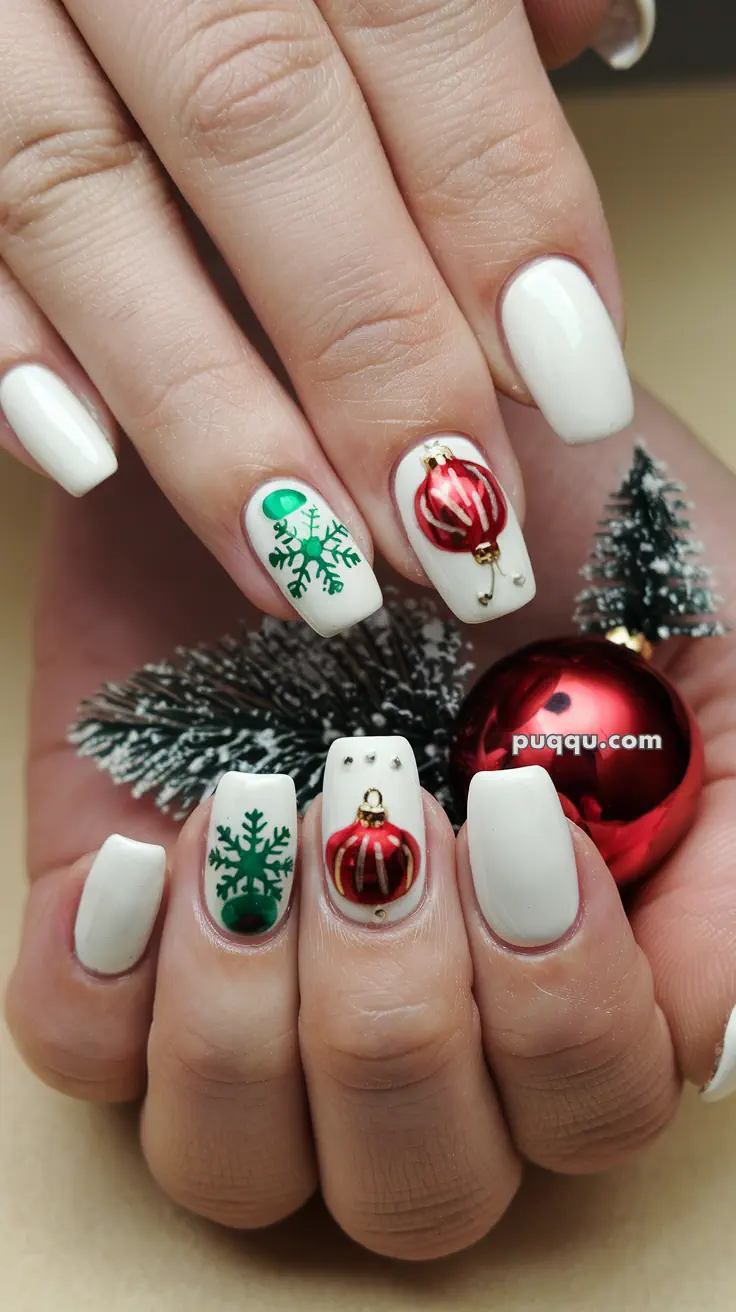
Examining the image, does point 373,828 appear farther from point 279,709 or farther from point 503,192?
point 503,192

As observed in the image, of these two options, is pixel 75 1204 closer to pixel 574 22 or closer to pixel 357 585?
pixel 357 585

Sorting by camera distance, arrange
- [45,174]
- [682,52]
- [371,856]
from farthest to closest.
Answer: [682,52] < [45,174] < [371,856]

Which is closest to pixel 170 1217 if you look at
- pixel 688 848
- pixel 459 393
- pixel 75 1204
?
pixel 75 1204

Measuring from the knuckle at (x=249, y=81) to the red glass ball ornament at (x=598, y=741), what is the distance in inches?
10.0

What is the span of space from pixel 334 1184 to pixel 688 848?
20cm

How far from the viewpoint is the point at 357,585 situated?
52 centimetres

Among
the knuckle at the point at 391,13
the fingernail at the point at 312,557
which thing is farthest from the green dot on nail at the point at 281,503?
the knuckle at the point at 391,13

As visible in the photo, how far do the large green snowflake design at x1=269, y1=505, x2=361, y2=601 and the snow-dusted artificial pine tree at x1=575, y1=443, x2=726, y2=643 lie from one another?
0.14m

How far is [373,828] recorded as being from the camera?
0.47 metres

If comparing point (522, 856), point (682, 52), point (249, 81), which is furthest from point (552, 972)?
point (682, 52)

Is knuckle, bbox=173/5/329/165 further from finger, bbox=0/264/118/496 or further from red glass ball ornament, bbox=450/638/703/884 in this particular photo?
red glass ball ornament, bbox=450/638/703/884

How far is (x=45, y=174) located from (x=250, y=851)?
0.32 metres

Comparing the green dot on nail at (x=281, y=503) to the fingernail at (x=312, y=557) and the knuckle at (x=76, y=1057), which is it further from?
the knuckle at (x=76, y=1057)

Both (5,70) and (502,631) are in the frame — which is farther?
(502,631)
